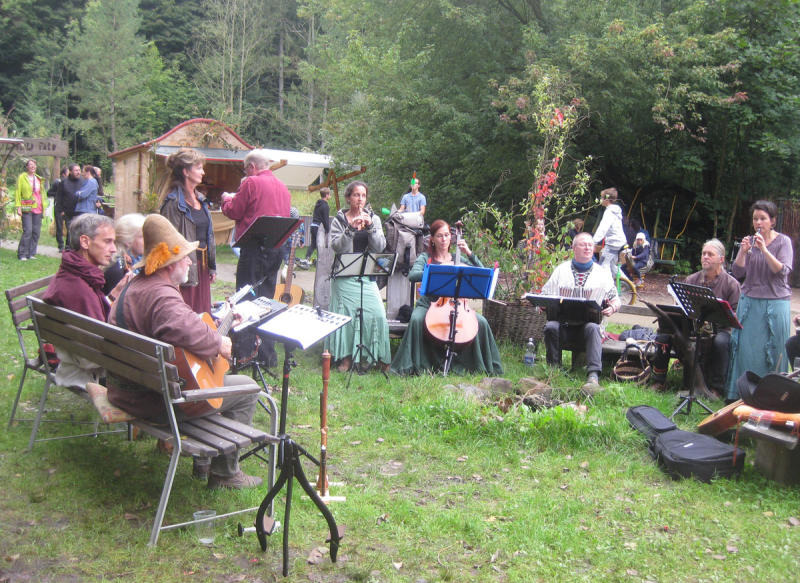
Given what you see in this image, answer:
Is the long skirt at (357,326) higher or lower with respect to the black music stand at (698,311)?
lower

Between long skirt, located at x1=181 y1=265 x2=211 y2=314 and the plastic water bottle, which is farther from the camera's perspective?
the plastic water bottle

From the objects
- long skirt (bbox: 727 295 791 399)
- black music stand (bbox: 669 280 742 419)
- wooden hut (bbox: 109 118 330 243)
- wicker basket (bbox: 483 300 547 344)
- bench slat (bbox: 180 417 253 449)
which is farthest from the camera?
wooden hut (bbox: 109 118 330 243)

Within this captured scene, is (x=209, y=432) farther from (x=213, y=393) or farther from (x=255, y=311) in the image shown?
(x=255, y=311)

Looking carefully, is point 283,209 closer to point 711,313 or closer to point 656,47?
point 711,313

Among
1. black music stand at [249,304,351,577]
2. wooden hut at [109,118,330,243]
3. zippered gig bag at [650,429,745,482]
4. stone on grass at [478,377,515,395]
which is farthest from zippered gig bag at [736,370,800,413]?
wooden hut at [109,118,330,243]

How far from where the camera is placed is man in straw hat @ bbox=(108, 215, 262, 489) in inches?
150

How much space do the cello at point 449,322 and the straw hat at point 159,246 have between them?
378cm

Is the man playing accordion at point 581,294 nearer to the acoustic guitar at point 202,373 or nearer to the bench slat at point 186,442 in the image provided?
the acoustic guitar at point 202,373

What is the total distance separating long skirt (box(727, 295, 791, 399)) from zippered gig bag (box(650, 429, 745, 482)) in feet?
5.73

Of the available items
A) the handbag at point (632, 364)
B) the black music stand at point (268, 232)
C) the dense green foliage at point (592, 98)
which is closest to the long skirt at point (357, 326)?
the black music stand at point (268, 232)

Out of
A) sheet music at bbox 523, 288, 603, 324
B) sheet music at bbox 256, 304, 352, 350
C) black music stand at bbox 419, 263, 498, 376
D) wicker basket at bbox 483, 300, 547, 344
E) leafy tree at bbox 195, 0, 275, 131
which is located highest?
leafy tree at bbox 195, 0, 275, 131

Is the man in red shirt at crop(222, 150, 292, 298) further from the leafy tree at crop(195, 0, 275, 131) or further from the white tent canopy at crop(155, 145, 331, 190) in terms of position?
the leafy tree at crop(195, 0, 275, 131)

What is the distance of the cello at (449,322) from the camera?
7383 mm

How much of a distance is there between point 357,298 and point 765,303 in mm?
3889
